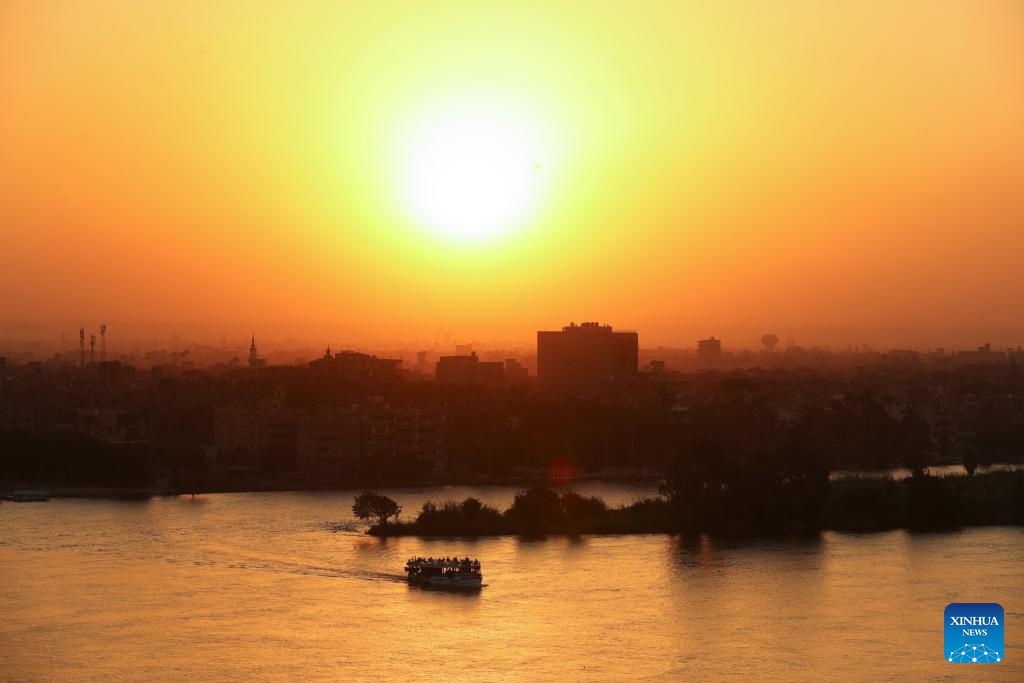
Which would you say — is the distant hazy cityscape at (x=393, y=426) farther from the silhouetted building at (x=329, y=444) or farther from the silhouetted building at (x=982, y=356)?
the silhouetted building at (x=982, y=356)

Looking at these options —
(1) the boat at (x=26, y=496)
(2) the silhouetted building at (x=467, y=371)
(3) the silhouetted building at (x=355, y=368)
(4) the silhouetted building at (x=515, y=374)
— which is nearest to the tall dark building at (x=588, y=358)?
(2) the silhouetted building at (x=467, y=371)

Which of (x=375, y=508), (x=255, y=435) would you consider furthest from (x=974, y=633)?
(x=255, y=435)

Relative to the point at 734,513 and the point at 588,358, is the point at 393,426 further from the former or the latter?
the point at 588,358

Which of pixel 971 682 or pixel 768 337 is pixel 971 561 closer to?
pixel 971 682

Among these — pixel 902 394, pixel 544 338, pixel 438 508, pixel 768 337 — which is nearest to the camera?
pixel 438 508

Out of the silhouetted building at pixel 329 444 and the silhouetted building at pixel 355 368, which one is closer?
the silhouetted building at pixel 329 444

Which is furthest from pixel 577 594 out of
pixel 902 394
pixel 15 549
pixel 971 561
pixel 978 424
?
pixel 902 394

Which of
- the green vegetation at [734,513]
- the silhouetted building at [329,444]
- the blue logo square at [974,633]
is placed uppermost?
the silhouetted building at [329,444]
